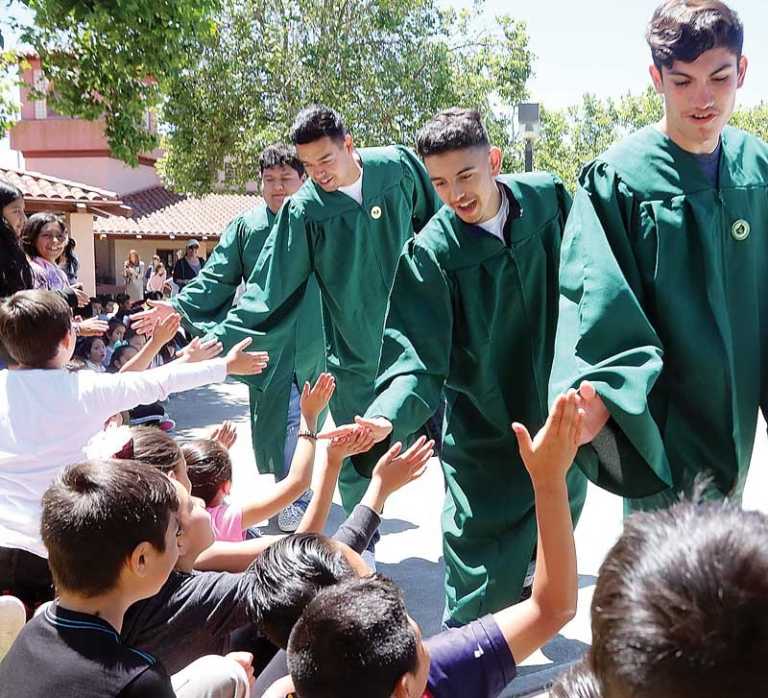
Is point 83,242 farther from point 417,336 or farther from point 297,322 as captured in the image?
point 417,336

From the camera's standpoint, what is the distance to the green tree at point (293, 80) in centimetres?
1856

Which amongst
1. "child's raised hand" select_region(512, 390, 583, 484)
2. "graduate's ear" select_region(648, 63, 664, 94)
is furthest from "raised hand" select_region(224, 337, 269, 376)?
"child's raised hand" select_region(512, 390, 583, 484)

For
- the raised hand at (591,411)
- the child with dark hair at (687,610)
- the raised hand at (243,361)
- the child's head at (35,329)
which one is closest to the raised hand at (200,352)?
the raised hand at (243,361)

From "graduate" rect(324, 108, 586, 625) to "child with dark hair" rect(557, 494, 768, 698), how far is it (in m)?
2.02

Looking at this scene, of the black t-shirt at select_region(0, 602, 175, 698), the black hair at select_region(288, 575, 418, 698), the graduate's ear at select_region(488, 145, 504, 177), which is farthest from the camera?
the graduate's ear at select_region(488, 145, 504, 177)

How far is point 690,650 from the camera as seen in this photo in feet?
3.09

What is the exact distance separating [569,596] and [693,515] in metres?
1.01

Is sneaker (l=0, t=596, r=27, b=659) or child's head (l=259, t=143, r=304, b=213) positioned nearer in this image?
sneaker (l=0, t=596, r=27, b=659)

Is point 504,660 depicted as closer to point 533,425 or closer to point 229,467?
point 533,425

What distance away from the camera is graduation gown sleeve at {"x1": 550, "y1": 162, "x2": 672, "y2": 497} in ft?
7.05

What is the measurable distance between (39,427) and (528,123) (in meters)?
9.87

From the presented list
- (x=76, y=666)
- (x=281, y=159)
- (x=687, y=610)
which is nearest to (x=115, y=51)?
(x=281, y=159)

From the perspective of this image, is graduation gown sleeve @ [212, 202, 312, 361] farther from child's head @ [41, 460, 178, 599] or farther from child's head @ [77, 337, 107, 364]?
child's head @ [77, 337, 107, 364]

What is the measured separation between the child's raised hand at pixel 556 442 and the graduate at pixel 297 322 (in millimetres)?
3050
